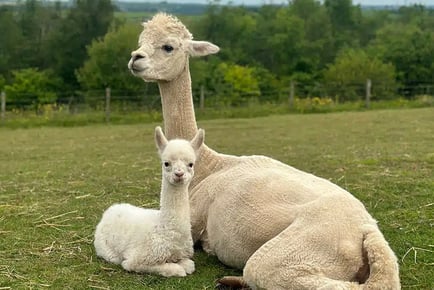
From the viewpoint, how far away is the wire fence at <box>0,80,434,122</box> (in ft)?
80.6

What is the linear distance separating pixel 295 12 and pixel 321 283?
186 feet

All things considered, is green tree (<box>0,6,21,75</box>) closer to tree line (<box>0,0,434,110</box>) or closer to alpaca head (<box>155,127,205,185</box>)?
tree line (<box>0,0,434,110</box>)

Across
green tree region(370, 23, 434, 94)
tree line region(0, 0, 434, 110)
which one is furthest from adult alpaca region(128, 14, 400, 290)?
green tree region(370, 23, 434, 94)

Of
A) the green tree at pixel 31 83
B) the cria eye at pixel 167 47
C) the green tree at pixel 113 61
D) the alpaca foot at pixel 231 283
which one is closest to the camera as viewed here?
the alpaca foot at pixel 231 283

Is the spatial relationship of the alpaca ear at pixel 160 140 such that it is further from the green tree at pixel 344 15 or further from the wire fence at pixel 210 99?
the green tree at pixel 344 15

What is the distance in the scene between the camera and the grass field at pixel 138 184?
4.68 metres

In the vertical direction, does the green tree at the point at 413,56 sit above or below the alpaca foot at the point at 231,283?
below

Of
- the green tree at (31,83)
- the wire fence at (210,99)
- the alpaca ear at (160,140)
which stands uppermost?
the alpaca ear at (160,140)

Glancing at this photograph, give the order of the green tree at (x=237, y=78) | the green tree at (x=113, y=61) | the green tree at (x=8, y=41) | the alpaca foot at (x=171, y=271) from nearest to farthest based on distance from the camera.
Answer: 1. the alpaca foot at (x=171, y=271)
2. the green tree at (x=113, y=61)
3. the green tree at (x=237, y=78)
4. the green tree at (x=8, y=41)

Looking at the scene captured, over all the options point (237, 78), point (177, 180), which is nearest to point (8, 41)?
point (237, 78)

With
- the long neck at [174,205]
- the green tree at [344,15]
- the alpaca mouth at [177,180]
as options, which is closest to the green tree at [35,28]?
the green tree at [344,15]

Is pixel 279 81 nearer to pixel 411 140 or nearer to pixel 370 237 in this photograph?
pixel 411 140

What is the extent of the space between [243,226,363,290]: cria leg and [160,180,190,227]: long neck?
72 cm

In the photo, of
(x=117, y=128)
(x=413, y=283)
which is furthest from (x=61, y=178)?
(x=117, y=128)
